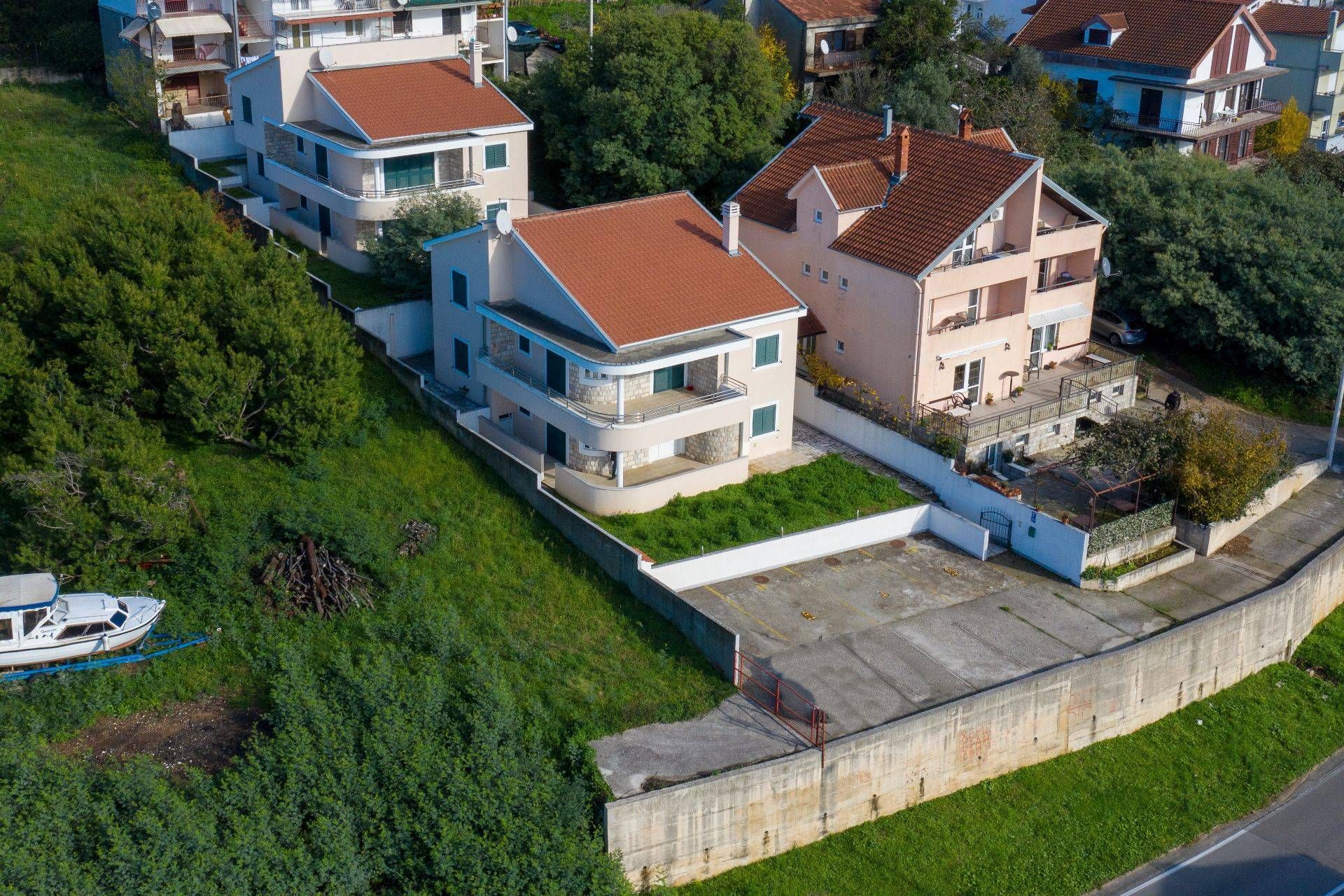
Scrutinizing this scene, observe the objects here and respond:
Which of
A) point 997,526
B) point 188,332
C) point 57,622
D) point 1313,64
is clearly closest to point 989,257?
point 997,526

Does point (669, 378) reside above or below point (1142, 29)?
below

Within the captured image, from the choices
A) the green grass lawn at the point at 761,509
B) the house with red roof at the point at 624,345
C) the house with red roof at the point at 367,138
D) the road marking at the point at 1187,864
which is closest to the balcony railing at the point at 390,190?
the house with red roof at the point at 367,138

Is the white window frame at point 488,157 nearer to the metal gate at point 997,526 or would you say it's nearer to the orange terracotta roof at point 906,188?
the orange terracotta roof at point 906,188

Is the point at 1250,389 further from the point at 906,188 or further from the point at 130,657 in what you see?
the point at 130,657

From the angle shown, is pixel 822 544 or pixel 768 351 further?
pixel 768 351

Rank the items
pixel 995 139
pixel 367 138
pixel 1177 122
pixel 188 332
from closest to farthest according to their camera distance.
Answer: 1. pixel 188 332
2. pixel 367 138
3. pixel 995 139
4. pixel 1177 122

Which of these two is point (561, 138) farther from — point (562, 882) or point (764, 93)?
point (562, 882)
